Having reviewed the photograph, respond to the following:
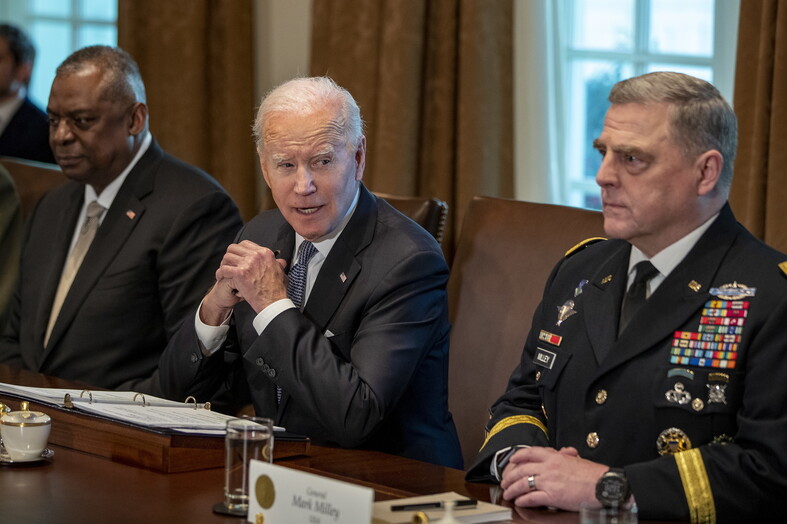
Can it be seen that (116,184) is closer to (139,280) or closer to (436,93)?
(139,280)

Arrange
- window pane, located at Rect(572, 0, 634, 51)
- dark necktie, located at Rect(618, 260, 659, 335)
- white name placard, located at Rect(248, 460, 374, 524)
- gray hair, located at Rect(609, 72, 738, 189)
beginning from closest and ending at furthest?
white name placard, located at Rect(248, 460, 374, 524), gray hair, located at Rect(609, 72, 738, 189), dark necktie, located at Rect(618, 260, 659, 335), window pane, located at Rect(572, 0, 634, 51)

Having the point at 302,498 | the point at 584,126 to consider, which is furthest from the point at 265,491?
the point at 584,126

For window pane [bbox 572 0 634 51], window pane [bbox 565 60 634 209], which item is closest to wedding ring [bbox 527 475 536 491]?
window pane [bbox 565 60 634 209]

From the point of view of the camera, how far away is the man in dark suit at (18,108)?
5.07 metres

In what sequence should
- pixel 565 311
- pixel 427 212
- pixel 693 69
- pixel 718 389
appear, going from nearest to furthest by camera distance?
pixel 718 389 < pixel 565 311 < pixel 427 212 < pixel 693 69

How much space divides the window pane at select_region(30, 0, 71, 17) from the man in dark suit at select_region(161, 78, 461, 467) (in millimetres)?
3890

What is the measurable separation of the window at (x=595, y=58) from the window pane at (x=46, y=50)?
3008mm

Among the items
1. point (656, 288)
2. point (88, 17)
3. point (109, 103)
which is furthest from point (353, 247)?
point (88, 17)

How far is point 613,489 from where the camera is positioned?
6.18 feet

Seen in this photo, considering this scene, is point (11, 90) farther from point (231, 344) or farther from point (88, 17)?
point (231, 344)

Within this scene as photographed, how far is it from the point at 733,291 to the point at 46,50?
4966 millimetres

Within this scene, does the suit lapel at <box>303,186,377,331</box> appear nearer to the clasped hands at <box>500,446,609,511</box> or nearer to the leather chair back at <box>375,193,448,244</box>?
the leather chair back at <box>375,193,448,244</box>

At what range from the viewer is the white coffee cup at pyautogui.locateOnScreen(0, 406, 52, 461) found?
202 cm

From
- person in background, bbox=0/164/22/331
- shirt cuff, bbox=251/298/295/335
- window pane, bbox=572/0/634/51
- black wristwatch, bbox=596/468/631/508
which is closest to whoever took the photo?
black wristwatch, bbox=596/468/631/508
